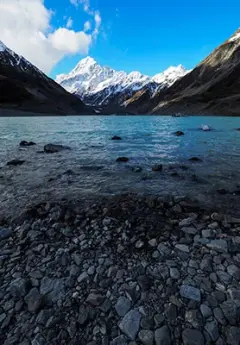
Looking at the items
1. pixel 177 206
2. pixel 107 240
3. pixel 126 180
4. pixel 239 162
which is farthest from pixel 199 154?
pixel 107 240

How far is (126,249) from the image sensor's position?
5.63 m

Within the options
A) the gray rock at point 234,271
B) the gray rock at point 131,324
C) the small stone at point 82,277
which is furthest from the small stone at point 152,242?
the gray rock at point 131,324

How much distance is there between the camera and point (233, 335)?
3.42 meters

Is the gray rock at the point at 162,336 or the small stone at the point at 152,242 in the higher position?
the gray rock at the point at 162,336

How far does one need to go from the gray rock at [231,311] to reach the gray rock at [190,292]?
431 mm

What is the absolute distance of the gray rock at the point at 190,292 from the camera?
13.4 feet

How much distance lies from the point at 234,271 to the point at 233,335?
5.09 feet

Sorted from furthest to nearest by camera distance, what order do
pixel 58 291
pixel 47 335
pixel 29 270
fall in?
pixel 29 270, pixel 58 291, pixel 47 335

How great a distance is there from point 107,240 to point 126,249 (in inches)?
26.5

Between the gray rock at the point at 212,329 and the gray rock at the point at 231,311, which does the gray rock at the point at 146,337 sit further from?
the gray rock at the point at 231,311

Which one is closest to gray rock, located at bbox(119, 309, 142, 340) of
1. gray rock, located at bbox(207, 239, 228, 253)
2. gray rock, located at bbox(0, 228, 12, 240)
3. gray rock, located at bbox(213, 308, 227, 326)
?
gray rock, located at bbox(213, 308, 227, 326)

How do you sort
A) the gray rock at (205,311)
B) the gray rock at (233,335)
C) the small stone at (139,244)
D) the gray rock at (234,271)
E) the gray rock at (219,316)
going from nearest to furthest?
1. the gray rock at (233,335)
2. the gray rock at (219,316)
3. the gray rock at (205,311)
4. the gray rock at (234,271)
5. the small stone at (139,244)

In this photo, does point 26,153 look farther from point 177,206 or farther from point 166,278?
point 166,278

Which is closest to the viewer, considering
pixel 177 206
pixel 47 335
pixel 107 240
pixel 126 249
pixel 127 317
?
pixel 47 335
